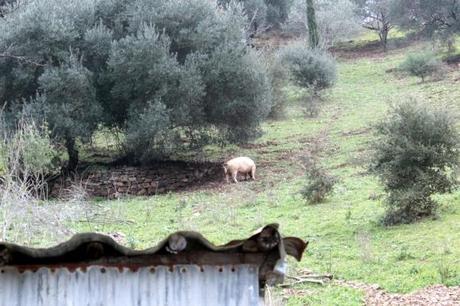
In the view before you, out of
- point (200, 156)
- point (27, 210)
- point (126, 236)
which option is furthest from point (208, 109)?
point (27, 210)

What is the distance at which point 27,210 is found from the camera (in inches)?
477

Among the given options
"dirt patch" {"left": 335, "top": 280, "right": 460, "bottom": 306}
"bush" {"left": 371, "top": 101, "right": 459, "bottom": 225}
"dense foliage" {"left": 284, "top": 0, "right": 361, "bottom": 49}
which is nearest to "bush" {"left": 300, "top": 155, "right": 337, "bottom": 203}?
"bush" {"left": 371, "top": 101, "right": 459, "bottom": 225}

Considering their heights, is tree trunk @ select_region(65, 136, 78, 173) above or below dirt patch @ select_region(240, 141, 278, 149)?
below

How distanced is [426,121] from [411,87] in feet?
69.3

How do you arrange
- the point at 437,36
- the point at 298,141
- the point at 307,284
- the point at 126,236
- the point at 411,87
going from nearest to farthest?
the point at 307,284 < the point at 126,236 < the point at 298,141 < the point at 411,87 < the point at 437,36

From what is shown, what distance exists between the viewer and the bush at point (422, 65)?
37531 mm

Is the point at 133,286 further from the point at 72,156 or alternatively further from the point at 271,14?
Result: the point at 271,14

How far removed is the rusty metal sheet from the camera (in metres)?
5.43

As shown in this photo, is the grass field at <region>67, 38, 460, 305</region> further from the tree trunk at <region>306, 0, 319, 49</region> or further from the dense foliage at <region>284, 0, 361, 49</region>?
the dense foliage at <region>284, 0, 361, 49</region>

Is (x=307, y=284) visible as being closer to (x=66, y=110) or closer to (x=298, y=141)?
(x=66, y=110)

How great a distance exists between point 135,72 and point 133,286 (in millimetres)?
19128

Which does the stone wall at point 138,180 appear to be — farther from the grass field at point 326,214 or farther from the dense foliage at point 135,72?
the grass field at point 326,214

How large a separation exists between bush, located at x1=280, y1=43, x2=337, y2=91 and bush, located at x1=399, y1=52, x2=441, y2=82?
13.0 ft

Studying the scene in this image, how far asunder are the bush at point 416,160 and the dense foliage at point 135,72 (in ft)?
32.8
